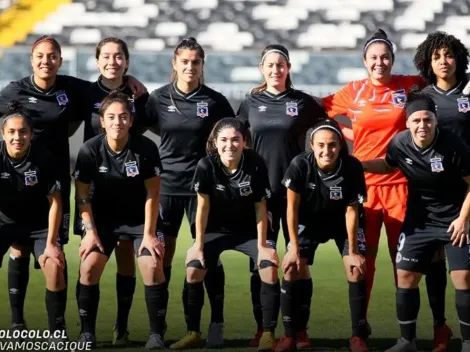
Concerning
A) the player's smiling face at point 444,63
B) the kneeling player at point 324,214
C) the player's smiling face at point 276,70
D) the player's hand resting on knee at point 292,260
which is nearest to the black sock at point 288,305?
the kneeling player at point 324,214

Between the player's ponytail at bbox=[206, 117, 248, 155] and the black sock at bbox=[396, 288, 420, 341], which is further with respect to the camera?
the player's ponytail at bbox=[206, 117, 248, 155]

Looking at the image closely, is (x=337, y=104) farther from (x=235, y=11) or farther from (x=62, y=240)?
(x=235, y=11)

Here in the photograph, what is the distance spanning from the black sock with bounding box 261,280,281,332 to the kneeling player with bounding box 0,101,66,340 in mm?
1107

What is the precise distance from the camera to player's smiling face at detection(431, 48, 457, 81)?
6.74 m

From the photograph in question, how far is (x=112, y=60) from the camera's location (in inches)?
272

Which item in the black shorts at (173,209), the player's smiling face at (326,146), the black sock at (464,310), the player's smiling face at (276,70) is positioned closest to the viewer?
the black sock at (464,310)

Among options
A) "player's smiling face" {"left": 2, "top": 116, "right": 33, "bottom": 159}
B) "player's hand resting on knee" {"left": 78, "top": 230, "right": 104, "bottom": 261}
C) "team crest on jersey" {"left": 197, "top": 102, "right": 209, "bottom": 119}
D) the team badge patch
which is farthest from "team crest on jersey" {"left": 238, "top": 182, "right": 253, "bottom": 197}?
the team badge patch

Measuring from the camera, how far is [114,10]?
17.4 m

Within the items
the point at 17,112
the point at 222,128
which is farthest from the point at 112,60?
the point at 222,128

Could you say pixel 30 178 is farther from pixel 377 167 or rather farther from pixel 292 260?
pixel 377 167

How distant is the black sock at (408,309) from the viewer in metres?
6.29

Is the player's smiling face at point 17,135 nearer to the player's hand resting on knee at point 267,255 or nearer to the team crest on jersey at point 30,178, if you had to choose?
the team crest on jersey at point 30,178

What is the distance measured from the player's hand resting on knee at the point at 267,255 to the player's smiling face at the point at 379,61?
123 cm

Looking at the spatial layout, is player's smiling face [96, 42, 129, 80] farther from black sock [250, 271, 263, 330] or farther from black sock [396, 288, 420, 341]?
black sock [396, 288, 420, 341]
